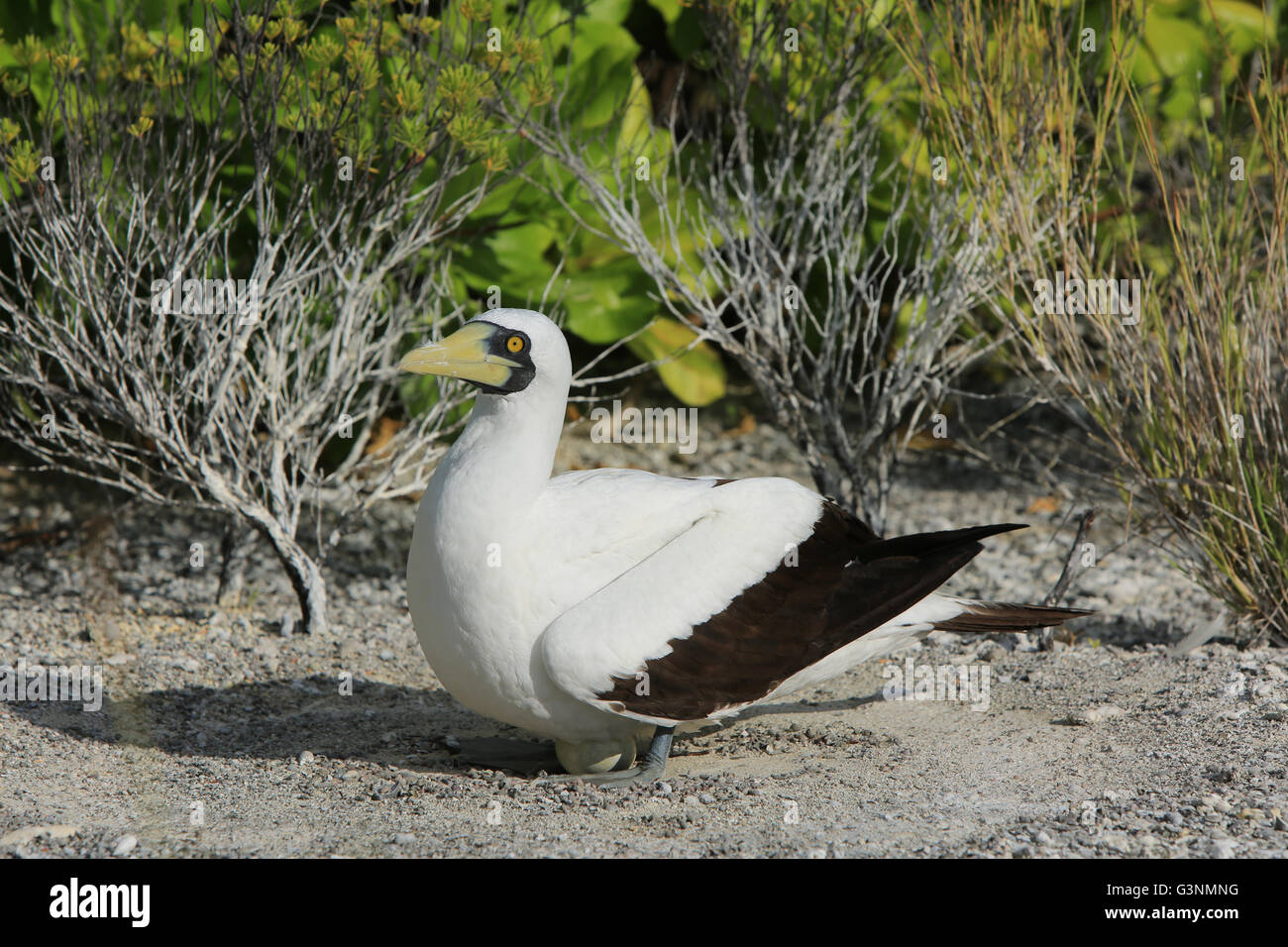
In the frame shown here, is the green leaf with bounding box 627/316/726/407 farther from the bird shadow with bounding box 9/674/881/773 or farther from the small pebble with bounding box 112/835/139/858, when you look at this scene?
the small pebble with bounding box 112/835/139/858

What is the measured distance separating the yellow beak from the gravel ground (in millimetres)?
1212

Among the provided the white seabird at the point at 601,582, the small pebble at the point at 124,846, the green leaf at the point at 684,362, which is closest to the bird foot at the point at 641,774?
the white seabird at the point at 601,582

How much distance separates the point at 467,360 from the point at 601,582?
755 millimetres

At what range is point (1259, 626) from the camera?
16.4 ft

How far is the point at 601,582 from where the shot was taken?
3932 millimetres

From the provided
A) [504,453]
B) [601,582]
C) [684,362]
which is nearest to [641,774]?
[601,582]

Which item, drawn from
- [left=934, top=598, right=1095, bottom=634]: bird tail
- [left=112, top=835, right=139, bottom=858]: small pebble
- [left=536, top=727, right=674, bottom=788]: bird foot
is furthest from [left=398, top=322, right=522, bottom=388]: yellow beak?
[left=934, top=598, right=1095, bottom=634]: bird tail

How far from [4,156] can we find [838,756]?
356cm

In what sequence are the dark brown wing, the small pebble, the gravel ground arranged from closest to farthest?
the small pebble < the gravel ground < the dark brown wing

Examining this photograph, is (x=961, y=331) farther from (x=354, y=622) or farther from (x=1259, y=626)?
(x=354, y=622)

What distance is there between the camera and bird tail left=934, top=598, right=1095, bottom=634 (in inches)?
174

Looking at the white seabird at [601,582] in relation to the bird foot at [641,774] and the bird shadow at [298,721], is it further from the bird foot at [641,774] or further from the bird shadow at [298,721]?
the bird shadow at [298,721]

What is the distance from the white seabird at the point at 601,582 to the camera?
3.79m

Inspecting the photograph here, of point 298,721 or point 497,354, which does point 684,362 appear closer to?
point 298,721
